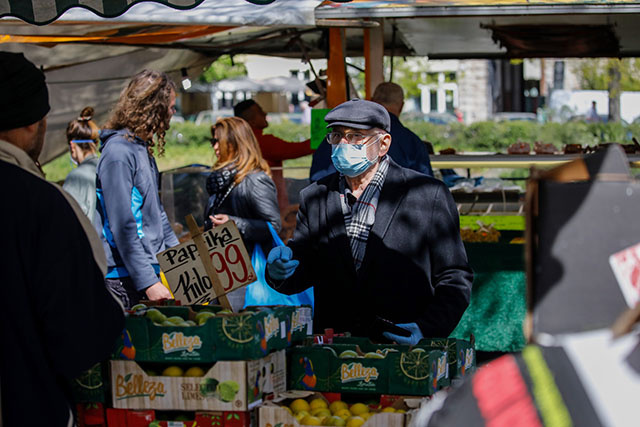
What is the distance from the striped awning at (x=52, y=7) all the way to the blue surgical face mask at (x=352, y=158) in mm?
834

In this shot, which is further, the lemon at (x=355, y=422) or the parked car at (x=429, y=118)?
the parked car at (x=429, y=118)

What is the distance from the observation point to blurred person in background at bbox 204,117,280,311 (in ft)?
18.2

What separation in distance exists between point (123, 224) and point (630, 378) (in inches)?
133

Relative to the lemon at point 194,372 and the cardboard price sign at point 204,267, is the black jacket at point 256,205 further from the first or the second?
the lemon at point 194,372

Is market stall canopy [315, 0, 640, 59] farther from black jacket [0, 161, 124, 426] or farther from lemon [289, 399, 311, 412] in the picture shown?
black jacket [0, 161, 124, 426]

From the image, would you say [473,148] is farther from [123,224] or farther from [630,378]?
[630,378]

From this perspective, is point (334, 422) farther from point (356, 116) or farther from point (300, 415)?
point (356, 116)

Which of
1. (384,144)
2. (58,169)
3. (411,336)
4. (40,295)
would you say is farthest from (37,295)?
(58,169)

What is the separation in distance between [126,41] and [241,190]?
8.12 feet

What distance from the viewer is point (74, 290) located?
224 centimetres

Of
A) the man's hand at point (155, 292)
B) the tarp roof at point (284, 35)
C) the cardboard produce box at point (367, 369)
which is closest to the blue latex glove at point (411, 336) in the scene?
the cardboard produce box at point (367, 369)

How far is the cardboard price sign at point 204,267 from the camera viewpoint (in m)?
→ 3.42

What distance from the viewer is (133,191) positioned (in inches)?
173

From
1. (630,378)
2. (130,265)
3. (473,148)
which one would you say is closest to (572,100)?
(473,148)
